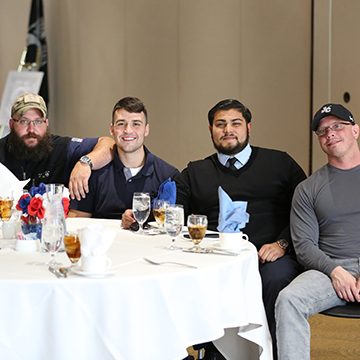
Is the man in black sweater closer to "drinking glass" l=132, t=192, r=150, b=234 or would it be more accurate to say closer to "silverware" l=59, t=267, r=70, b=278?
"drinking glass" l=132, t=192, r=150, b=234

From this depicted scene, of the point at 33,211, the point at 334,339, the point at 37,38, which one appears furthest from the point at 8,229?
the point at 37,38

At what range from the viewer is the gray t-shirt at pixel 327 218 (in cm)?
222

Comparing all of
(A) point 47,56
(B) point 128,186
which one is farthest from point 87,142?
(A) point 47,56

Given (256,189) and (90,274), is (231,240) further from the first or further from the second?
(256,189)

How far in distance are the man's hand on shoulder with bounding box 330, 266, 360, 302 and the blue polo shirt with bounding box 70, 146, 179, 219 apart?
4.35 feet

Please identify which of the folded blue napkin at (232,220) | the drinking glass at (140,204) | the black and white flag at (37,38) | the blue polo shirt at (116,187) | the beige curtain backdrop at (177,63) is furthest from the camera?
the black and white flag at (37,38)

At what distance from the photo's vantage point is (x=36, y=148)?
3.28m

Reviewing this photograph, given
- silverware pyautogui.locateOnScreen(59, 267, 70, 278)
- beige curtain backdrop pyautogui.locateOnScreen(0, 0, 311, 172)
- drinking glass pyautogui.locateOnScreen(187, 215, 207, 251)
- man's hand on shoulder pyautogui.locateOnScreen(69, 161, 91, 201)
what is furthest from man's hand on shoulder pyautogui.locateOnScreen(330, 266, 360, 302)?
beige curtain backdrop pyautogui.locateOnScreen(0, 0, 311, 172)

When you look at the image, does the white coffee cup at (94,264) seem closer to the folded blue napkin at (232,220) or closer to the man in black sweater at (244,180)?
the folded blue napkin at (232,220)

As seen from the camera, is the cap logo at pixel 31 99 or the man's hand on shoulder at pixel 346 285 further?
the cap logo at pixel 31 99

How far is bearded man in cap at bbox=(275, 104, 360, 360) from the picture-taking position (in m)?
2.06

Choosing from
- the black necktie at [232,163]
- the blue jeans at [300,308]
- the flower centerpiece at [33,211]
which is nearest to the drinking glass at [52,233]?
the flower centerpiece at [33,211]

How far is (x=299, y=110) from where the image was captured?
4.03 m

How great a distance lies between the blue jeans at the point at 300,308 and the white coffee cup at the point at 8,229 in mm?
1197
